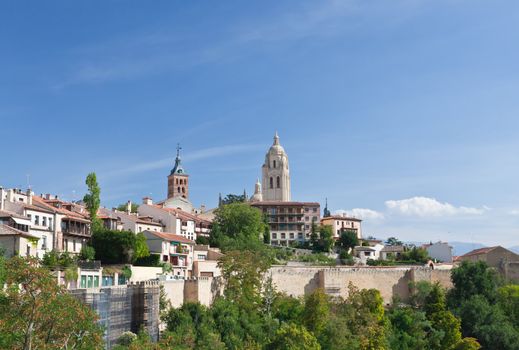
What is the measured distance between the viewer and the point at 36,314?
1959 cm

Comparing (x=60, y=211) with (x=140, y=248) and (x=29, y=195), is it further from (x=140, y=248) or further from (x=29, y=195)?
(x=140, y=248)

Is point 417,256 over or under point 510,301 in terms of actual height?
over

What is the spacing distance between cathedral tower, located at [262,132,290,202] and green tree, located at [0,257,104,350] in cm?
10190

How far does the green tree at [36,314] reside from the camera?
1975 cm

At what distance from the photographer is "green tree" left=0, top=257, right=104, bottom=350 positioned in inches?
778

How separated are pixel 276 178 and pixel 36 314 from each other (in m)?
105

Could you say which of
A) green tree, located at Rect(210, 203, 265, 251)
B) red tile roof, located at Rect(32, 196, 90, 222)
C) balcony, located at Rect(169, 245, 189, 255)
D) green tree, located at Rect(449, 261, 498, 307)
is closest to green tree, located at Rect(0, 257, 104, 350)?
red tile roof, located at Rect(32, 196, 90, 222)

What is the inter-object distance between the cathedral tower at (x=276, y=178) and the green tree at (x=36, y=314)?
334 ft

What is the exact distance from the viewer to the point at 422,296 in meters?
65.1

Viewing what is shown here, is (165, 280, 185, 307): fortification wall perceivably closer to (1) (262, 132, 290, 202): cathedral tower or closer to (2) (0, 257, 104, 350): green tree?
(2) (0, 257, 104, 350): green tree

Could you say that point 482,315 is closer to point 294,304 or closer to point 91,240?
point 294,304

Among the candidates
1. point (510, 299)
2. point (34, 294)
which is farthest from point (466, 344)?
point (34, 294)

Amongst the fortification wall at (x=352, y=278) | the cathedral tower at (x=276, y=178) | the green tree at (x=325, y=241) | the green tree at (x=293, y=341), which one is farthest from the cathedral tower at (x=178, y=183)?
→ the green tree at (x=293, y=341)

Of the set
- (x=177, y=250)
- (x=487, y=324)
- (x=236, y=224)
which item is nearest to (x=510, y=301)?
(x=487, y=324)
